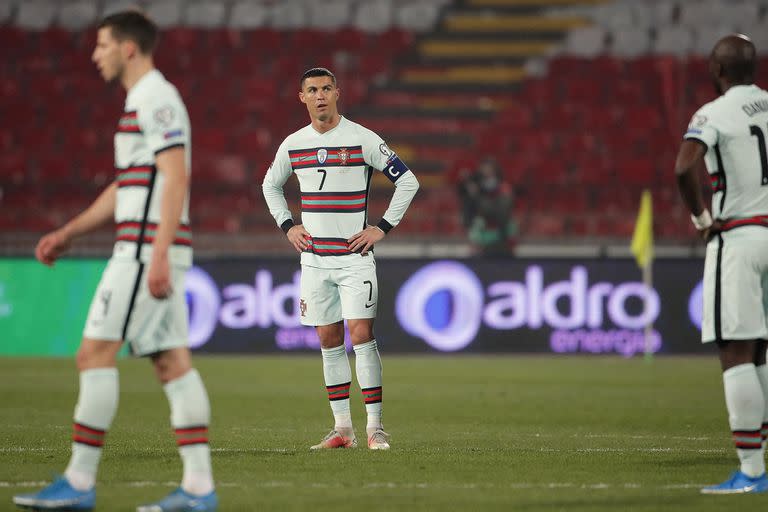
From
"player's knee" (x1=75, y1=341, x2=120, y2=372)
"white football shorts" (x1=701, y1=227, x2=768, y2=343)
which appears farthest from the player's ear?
"white football shorts" (x1=701, y1=227, x2=768, y2=343)

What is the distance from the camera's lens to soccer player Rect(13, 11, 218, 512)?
18.0ft

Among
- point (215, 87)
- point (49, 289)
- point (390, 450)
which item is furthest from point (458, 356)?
point (215, 87)

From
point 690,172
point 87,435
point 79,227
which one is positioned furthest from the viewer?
point 690,172

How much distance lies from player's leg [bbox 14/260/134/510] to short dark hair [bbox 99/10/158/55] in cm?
100

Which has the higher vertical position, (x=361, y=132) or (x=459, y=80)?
(x=459, y=80)

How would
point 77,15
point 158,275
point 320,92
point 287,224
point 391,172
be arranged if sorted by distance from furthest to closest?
point 77,15
point 287,224
point 391,172
point 320,92
point 158,275

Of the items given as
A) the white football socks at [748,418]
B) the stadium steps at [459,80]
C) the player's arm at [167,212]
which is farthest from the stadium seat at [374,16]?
the player's arm at [167,212]

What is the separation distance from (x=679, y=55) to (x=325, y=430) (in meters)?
22.5

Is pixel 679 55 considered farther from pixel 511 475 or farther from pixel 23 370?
pixel 511 475

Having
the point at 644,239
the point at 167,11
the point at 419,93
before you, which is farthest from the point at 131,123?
the point at 167,11

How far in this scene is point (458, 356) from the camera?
18078 mm

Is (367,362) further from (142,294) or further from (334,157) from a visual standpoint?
(142,294)

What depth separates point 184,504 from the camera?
17.8 ft

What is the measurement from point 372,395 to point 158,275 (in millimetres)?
3348
